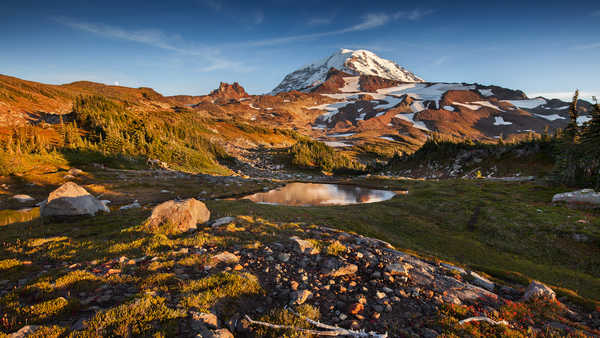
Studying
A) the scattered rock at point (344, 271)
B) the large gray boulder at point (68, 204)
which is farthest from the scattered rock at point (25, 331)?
the large gray boulder at point (68, 204)

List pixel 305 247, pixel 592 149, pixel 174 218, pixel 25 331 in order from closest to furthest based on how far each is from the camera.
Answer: pixel 25 331
pixel 305 247
pixel 174 218
pixel 592 149

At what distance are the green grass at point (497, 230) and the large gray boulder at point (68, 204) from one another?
37.2 feet

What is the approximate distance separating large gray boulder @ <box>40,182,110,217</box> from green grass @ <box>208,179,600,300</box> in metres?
11.3

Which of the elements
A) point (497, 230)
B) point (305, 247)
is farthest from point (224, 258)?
point (497, 230)

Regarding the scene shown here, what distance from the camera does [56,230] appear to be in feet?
53.7

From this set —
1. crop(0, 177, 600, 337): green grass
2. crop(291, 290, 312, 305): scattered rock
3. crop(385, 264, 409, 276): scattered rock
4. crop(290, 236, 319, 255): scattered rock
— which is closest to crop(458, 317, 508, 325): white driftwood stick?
crop(0, 177, 600, 337): green grass

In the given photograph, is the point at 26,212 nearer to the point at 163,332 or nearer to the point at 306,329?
the point at 163,332

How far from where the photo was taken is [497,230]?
26.0 meters

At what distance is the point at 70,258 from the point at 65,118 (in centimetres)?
11898

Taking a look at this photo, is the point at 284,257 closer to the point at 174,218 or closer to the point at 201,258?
the point at 201,258

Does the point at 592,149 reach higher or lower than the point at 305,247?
higher

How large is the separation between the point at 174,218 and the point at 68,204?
12342 millimetres

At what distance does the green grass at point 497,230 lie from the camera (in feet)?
58.8

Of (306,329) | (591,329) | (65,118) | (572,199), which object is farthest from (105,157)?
(572,199)
